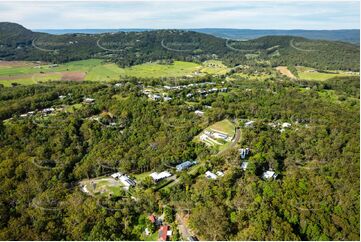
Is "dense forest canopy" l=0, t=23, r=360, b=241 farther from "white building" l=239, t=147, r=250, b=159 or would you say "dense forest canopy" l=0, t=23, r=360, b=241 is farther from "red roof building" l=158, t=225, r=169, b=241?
"red roof building" l=158, t=225, r=169, b=241

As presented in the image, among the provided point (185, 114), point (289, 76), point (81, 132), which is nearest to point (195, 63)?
point (289, 76)

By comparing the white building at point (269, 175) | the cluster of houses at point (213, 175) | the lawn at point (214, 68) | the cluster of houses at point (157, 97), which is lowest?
the white building at point (269, 175)

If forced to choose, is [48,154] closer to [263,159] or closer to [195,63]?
[263,159]

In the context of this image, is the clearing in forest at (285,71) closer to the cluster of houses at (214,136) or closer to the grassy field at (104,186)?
the cluster of houses at (214,136)

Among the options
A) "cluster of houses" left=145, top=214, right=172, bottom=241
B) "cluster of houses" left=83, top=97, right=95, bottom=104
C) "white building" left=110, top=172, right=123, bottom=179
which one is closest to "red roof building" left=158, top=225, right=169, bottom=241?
"cluster of houses" left=145, top=214, right=172, bottom=241

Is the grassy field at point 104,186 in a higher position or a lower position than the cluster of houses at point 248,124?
lower

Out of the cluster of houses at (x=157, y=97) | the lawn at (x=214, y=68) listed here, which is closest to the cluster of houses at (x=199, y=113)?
the cluster of houses at (x=157, y=97)
